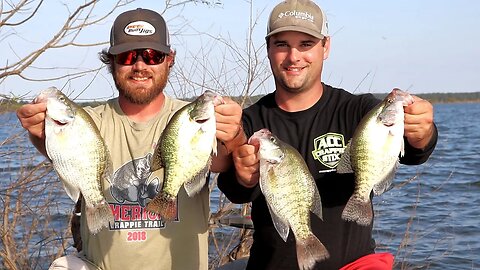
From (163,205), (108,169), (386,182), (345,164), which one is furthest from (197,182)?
(386,182)

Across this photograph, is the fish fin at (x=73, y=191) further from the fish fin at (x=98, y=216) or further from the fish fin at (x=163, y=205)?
the fish fin at (x=163, y=205)

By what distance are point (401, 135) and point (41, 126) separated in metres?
2.19

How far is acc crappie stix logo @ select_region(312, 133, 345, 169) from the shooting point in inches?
177

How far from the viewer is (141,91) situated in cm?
467

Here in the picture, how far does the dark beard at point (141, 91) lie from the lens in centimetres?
467

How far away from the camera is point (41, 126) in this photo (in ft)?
13.4

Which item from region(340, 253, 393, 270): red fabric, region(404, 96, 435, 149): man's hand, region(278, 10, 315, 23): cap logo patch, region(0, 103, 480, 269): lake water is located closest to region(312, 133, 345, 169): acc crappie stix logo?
region(404, 96, 435, 149): man's hand

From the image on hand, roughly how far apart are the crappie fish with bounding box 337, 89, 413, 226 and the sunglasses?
149 cm

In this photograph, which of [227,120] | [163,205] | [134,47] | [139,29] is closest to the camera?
[227,120]

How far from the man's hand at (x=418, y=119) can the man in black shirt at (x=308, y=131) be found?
15cm

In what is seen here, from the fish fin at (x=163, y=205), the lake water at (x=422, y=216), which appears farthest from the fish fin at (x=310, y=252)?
the lake water at (x=422, y=216)

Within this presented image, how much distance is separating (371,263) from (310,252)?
0.48 metres

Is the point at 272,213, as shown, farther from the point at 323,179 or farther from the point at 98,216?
the point at 98,216

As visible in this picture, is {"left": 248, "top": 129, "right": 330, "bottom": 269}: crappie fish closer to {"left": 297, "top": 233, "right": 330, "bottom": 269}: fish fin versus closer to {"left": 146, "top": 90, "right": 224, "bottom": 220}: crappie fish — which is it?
{"left": 297, "top": 233, "right": 330, "bottom": 269}: fish fin
